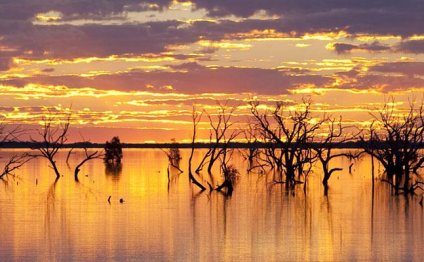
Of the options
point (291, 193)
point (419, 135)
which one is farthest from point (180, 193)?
point (419, 135)

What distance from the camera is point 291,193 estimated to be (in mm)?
49594

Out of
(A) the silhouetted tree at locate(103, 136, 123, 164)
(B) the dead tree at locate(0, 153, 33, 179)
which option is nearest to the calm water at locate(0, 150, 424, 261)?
(B) the dead tree at locate(0, 153, 33, 179)

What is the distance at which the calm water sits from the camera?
2562 centimetres

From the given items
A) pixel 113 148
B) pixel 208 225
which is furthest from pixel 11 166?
pixel 208 225

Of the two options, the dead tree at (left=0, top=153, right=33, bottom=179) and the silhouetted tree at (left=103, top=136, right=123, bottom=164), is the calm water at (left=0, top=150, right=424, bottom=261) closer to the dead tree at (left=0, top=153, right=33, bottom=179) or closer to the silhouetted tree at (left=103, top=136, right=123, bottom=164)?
the dead tree at (left=0, top=153, right=33, bottom=179)

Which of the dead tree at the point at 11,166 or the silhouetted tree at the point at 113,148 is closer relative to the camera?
the dead tree at the point at 11,166

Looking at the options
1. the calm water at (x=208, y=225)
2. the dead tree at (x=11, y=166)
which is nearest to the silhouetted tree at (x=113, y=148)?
the dead tree at (x=11, y=166)

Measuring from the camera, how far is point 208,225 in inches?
1296

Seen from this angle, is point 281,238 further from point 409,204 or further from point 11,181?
point 11,181

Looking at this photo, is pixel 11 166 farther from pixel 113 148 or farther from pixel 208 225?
pixel 208 225

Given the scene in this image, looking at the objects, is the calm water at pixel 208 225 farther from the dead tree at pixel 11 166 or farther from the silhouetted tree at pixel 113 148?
the silhouetted tree at pixel 113 148

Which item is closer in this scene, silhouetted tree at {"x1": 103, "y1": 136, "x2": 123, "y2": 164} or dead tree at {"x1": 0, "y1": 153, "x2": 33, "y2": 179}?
dead tree at {"x1": 0, "y1": 153, "x2": 33, "y2": 179}

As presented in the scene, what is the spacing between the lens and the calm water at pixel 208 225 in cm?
2562

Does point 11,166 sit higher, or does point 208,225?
point 11,166
